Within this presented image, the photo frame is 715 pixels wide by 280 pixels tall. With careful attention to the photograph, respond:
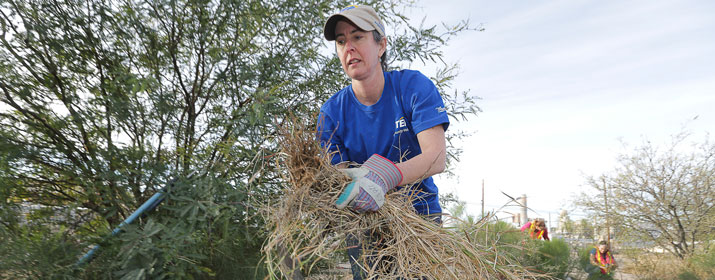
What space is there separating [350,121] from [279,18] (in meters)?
1.34

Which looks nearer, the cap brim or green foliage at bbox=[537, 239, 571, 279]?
the cap brim

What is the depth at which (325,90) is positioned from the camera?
10.3 feet

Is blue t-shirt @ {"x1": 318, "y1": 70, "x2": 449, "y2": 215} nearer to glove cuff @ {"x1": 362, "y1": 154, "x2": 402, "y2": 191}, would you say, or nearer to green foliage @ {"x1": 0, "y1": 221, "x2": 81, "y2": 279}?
glove cuff @ {"x1": 362, "y1": 154, "x2": 402, "y2": 191}

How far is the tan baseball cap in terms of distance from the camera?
61.0 inches

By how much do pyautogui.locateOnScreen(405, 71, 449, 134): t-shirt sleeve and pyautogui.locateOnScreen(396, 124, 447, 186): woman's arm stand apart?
2 cm

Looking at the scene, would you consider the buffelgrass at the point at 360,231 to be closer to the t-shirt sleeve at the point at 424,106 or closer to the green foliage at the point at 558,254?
the t-shirt sleeve at the point at 424,106

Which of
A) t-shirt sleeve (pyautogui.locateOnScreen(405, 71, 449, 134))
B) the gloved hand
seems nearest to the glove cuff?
A: the gloved hand

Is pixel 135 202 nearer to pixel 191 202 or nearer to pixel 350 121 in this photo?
pixel 191 202

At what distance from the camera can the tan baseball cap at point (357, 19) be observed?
1550 millimetres

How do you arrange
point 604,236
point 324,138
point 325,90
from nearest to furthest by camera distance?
point 324,138
point 325,90
point 604,236

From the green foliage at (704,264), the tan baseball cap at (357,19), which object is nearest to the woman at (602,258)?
the green foliage at (704,264)

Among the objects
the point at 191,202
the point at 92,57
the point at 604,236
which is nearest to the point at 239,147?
the point at 191,202

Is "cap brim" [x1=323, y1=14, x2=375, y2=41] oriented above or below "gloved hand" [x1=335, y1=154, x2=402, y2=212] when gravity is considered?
above

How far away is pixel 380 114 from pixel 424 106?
0.80 feet
